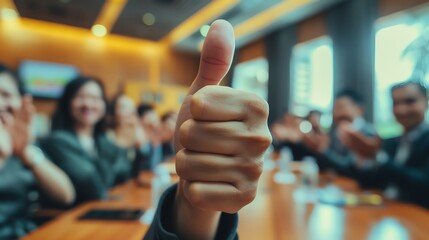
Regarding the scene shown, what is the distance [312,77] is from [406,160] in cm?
395

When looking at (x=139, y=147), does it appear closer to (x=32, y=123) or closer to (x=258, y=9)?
(x=32, y=123)

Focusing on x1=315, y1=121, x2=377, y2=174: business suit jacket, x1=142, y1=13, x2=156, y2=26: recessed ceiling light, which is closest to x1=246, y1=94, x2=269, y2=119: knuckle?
x1=315, y1=121, x2=377, y2=174: business suit jacket

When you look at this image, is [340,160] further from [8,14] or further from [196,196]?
[8,14]

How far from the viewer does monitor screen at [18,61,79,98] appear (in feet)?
19.7

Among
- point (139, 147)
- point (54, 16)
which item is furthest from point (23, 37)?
point (139, 147)

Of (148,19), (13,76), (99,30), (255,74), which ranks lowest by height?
(13,76)

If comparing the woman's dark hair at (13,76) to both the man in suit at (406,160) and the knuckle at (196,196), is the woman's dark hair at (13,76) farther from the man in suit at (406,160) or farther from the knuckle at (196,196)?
the man in suit at (406,160)

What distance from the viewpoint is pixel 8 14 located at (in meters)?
5.60

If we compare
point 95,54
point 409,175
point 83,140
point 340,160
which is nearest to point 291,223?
point 409,175

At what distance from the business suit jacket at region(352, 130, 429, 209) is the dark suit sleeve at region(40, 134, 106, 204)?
5.60 ft

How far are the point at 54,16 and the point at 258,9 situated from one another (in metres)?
3.44

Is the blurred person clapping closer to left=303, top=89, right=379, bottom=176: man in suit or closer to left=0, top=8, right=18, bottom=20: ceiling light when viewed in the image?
left=303, top=89, right=379, bottom=176: man in suit

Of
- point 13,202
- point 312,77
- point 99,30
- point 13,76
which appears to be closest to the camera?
point 13,202

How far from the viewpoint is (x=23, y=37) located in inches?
241
